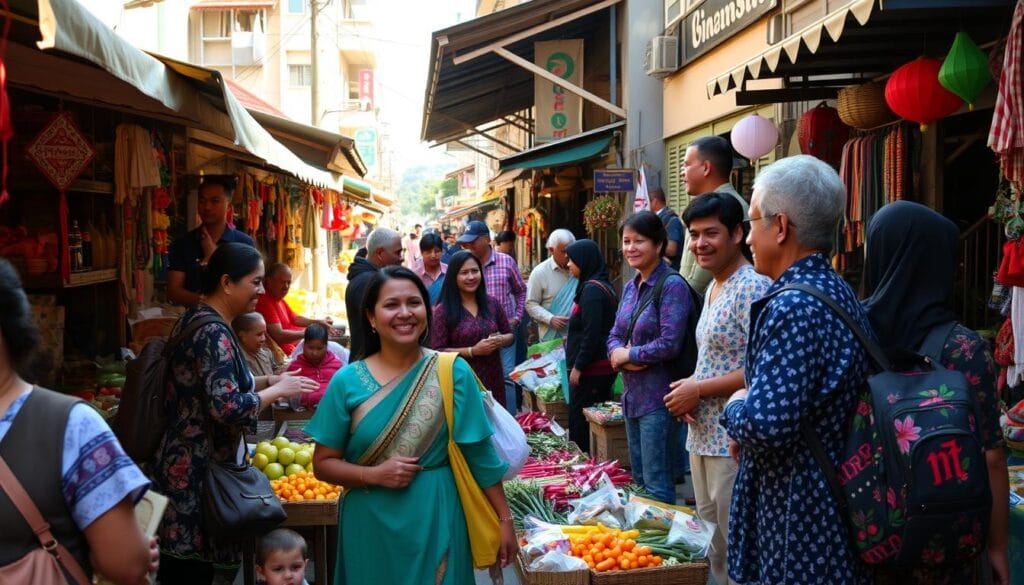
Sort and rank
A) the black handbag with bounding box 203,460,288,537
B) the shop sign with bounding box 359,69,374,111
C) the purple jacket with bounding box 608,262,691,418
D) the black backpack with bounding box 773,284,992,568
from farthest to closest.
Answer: the shop sign with bounding box 359,69,374,111, the purple jacket with bounding box 608,262,691,418, the black handbag with bounding box 203,460,288,537, the black backpack with bounding box 773,284,992,568

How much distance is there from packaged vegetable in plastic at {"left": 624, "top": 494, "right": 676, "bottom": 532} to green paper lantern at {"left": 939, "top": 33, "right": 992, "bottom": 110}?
2.93m

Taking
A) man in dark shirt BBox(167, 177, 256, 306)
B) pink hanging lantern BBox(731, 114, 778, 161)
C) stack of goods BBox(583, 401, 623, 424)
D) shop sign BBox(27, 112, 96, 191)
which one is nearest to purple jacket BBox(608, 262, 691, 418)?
stack of goods BBox(583, 401, 623, 424)

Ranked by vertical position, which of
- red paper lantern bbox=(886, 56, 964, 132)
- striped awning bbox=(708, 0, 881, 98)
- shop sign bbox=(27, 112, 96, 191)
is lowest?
shop sign bbox=(27, 112, 96, 191)

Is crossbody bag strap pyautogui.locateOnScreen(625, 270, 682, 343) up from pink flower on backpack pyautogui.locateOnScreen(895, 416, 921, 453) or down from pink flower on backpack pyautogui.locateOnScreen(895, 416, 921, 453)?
up

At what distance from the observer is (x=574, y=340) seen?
8.11 m

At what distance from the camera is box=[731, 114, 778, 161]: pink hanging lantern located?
9.17 m

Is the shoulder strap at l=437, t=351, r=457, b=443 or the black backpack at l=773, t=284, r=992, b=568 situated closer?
the black backpack at l=773, t=284, r=992, b=568

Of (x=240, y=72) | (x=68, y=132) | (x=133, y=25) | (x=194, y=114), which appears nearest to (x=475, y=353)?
(x=194, y=114)

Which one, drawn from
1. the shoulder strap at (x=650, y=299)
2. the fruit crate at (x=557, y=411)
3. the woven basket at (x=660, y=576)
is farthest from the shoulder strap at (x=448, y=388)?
the fruit crate at (x=557, y=411)

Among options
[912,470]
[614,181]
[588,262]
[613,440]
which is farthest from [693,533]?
[614,181]

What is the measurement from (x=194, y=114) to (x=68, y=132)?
1.78 metres

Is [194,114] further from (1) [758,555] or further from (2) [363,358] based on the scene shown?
(1) [758,555]

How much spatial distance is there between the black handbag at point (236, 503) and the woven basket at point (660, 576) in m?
1.56

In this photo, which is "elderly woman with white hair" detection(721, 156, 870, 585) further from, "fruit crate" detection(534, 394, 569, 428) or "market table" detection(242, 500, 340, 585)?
"fruit crate" detection(534, 394, 569, 428)
